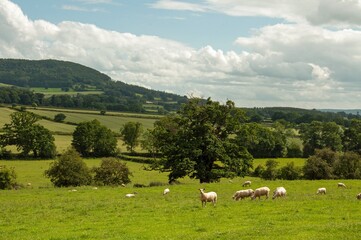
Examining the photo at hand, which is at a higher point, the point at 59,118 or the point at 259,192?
the point at 259,192

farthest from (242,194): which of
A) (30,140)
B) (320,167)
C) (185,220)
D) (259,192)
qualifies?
(30,140)

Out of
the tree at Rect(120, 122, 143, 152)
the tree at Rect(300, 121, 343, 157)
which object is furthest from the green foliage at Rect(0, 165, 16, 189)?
the tree at Rect(300, 121, 343, 157)

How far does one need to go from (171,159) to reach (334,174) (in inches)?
1198

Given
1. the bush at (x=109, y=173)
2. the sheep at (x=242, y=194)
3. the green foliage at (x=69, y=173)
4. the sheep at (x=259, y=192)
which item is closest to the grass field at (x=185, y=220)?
the sheep at (x=259, y=192)

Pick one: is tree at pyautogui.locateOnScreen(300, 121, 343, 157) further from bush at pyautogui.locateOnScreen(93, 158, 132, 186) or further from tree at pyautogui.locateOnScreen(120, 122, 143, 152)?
bush at pyautogui.locateOnScreen(93, 158, 132, 186)

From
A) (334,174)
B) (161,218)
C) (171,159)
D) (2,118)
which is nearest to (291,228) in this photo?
(161,218)

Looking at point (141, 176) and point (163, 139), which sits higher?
point (163, 139)

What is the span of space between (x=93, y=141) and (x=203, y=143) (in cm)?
6801

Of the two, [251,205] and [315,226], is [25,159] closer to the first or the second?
[251,205]

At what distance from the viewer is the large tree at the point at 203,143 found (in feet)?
174

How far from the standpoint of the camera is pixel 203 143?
176 feet

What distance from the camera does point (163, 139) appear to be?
56750 millimetres

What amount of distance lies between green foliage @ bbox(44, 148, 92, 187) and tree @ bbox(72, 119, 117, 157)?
51.6 m

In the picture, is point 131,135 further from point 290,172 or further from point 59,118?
point 290,172
